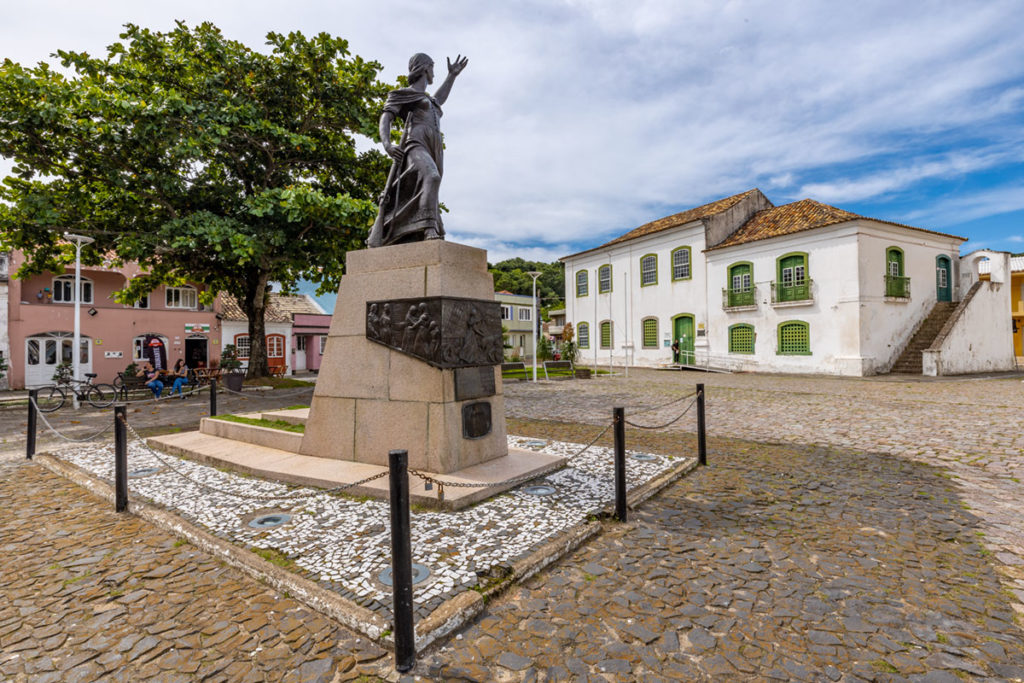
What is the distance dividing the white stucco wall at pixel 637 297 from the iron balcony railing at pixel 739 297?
1299 mm

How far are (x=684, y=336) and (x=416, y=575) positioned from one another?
1053 inches

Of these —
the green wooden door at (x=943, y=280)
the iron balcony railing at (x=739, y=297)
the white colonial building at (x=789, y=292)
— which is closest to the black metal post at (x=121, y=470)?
the white colonial building at (x=789, y=292)

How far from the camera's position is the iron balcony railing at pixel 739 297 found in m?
24.5

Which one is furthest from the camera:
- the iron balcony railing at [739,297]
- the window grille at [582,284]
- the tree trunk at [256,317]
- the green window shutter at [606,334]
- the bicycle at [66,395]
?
the window grille at [582,284]

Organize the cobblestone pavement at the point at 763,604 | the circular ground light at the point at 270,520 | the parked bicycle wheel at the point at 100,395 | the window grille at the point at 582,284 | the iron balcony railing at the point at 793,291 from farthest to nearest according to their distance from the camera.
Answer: the window grille at the point at 582,284 → the iron balcony railing at the point at 793,291 → the parked bicycle wheel at the point at 100,395 → the circular ground light at the point at 270,520 → the cobblestone pavement at the point at 763,604

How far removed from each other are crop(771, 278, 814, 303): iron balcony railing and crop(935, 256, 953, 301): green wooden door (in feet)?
22.8

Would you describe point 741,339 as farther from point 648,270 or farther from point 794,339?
point 648,270

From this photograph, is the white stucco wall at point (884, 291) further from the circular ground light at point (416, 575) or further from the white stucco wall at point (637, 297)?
the circular ground light at point (416, 575)

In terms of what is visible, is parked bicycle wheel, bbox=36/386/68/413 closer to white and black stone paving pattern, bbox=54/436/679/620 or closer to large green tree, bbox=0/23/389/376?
large green tree, bbox=0/23/389/376

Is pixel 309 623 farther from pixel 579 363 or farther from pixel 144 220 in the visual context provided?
pixel 579 363

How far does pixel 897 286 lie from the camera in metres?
21.9

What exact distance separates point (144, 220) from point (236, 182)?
2.75 metres

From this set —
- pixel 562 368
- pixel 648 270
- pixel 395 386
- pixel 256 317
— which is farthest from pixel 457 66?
pixel 648 270

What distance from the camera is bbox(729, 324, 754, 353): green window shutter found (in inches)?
980
